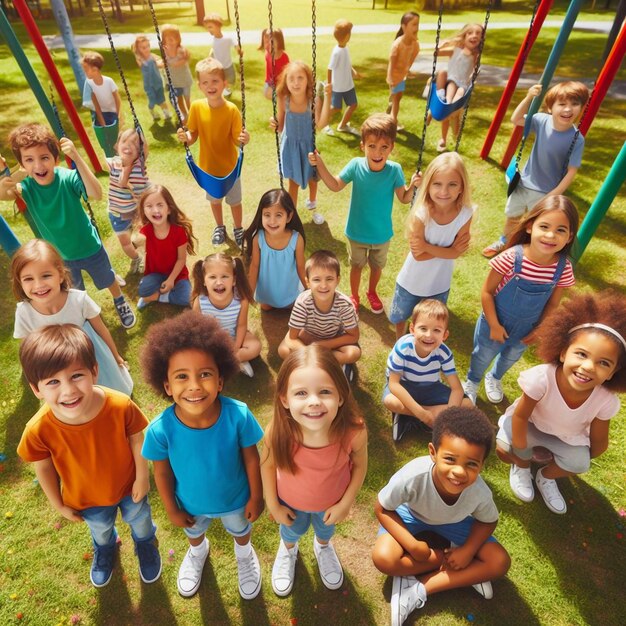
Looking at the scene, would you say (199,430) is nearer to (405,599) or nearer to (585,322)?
(405,599)

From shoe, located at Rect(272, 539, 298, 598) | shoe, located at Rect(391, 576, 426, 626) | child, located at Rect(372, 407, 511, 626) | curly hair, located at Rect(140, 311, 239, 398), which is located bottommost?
shoe, located at Rect(272, 539, 298, 598)

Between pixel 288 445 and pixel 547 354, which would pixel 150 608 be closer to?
pixel 288 445

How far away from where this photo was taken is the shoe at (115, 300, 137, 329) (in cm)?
424

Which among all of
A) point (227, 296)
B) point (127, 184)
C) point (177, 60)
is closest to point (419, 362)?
point (227, 296)

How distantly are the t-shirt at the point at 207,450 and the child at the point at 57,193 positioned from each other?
2254mm

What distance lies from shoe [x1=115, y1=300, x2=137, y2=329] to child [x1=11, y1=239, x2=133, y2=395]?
3.74 ft

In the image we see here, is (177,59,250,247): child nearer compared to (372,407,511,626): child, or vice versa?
(372,407,511,626): child

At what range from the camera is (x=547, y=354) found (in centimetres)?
265

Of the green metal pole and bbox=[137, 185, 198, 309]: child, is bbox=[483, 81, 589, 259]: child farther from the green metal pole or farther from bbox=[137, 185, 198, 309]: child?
bbox=[137, 185, 198, 309]: child

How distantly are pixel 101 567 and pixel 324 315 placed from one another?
2071 mm

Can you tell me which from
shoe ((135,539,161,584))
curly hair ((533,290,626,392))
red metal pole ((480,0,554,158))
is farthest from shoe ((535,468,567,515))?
red metal pole ((480,0,554,158))

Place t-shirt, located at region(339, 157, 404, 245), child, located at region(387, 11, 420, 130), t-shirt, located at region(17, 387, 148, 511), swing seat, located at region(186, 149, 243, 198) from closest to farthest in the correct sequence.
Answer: t-shirt, located at region(17, 387, 148, 511) < t-shirt, located at region(339, 157, 404, 245) < swing seat, located at region(186, 149, 243, 198) < child, located at region(387, 11, 420, 130)

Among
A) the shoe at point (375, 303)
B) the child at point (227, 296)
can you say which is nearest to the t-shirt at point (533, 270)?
the shoe at point (375, 303)

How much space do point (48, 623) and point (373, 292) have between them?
3.35 metres
